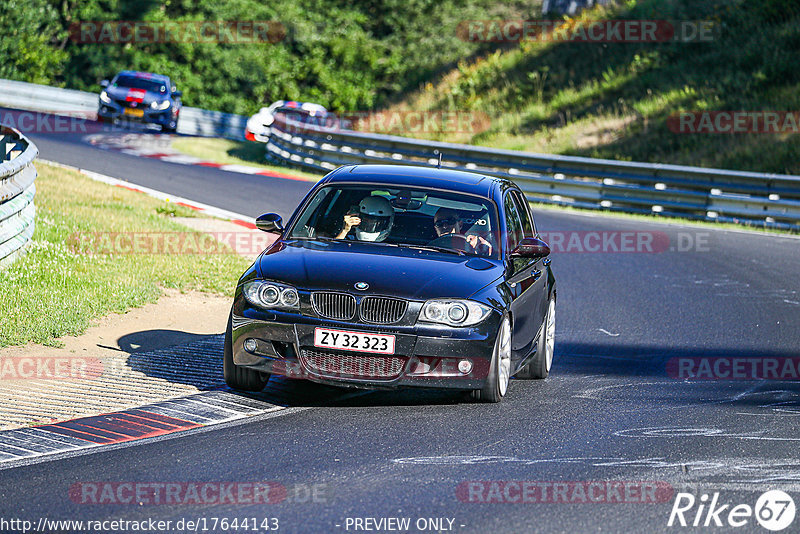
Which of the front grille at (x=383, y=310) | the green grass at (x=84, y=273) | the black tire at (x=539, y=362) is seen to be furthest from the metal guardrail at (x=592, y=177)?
the front grille at (x=383, y=310)

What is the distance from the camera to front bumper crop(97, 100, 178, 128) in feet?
114

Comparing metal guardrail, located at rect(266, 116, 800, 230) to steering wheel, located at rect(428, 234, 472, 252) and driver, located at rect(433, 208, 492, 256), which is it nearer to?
driver, located at rect(433, 208, 492, 256)

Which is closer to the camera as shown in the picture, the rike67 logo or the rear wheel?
the rike67 logo

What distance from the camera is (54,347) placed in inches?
361

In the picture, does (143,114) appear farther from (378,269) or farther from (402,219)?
(378,269)

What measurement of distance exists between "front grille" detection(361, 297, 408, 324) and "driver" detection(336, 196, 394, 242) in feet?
3.54

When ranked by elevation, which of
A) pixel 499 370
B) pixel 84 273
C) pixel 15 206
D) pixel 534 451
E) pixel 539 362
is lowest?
pixel 84 273

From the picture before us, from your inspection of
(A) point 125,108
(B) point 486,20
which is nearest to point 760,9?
(A) point 125,108

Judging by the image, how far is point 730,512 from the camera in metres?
5.46

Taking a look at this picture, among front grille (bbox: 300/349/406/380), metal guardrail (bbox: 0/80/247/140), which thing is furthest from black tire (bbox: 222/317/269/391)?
metal guardrail (bbox: 0/80/247/140)

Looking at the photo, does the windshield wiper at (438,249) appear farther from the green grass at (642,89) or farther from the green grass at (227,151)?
the green grass at (642,89)

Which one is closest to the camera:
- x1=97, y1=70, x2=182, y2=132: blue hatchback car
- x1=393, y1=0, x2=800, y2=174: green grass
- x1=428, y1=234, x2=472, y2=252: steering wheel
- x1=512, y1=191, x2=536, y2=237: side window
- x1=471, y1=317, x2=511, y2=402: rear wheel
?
x1=471, y1=317, x2=511, y2=402: rear wheel

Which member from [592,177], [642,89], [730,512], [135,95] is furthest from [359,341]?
[135,95]

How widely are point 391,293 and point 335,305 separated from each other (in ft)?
1.22
